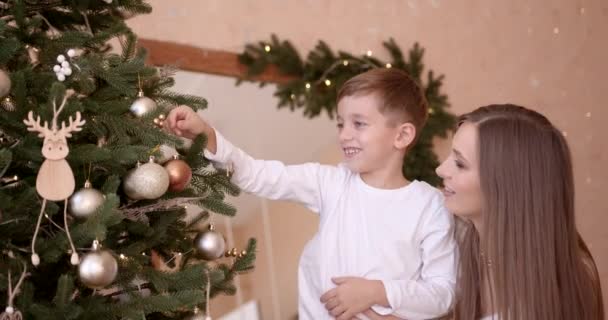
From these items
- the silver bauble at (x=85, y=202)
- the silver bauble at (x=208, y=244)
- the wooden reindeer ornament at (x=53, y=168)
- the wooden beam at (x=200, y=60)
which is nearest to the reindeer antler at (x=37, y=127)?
the wooden reindeer ornament at (x=53, y=168)

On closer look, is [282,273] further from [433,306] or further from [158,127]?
[158,127]

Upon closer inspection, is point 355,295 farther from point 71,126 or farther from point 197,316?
point 71,126

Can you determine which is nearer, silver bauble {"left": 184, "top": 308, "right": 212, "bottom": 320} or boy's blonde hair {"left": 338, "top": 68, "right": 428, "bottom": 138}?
silver bauble {"left": 184, "top": 308, "right": 212, "bottom": 320}

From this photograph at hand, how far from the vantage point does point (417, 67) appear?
11.1 ft

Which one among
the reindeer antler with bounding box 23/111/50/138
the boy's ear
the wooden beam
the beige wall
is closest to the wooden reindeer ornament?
the reindeer antler with bounding box 23/111/50/138

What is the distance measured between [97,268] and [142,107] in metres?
0.31

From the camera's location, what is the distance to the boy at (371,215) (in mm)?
1791

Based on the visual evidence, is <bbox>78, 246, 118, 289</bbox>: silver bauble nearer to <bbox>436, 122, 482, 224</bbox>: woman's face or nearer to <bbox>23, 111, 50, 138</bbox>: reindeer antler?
<bbox>23, 111, 50, 138</bbox>: reindeer antler

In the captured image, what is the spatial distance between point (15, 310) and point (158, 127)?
1.32 ft

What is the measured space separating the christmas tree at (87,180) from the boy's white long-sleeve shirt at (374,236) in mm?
337

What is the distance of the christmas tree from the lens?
1.23m

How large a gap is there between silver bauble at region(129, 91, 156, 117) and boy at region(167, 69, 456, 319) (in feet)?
1.08

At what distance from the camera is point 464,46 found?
3.70 m

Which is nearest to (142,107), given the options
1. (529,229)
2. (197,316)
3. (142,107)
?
(142,107)
